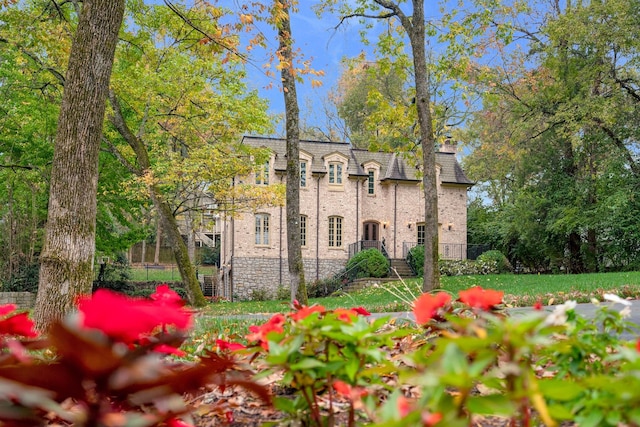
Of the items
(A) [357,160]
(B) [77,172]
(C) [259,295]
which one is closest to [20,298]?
(C) [259,295]

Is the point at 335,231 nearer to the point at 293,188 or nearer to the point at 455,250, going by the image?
the point at 455,250

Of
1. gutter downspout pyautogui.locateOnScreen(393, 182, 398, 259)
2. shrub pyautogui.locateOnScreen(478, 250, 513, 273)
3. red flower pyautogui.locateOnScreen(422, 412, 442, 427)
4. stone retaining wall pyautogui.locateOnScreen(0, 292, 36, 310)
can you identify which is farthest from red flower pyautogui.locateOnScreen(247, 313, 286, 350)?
gutter downspout pyautogui.locateOnScreen(393, 182, 398, 259)

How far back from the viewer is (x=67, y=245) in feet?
13.5

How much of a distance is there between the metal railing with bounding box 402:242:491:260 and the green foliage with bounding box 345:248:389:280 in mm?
2593

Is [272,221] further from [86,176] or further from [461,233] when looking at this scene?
[86,176]

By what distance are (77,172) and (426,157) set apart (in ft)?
24.7

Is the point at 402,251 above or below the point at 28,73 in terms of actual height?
below

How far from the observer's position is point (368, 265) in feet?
66.4

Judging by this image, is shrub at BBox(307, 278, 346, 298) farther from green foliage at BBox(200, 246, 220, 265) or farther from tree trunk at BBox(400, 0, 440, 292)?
green foliage at BBox(200, 246, 220, 265)

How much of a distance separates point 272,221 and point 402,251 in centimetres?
637

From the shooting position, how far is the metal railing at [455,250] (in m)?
23.1

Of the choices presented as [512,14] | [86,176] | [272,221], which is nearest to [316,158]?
[272,221]

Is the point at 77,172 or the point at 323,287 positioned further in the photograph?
the point at 323,287

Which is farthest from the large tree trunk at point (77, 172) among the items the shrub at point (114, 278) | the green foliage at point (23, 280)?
the shrub at point (114, 278)
